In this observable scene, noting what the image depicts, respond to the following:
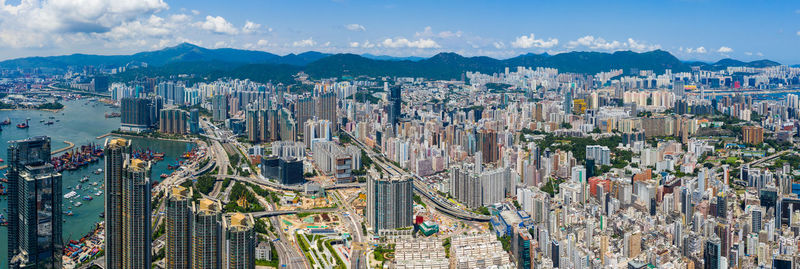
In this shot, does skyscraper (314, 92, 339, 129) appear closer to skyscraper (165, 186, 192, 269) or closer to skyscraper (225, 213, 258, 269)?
skyscraper (165, 186, 192, 269)

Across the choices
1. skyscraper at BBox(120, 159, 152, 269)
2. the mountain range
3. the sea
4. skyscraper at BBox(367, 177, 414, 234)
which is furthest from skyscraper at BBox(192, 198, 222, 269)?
the mountain range

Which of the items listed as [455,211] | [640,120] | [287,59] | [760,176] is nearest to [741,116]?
[640,120]

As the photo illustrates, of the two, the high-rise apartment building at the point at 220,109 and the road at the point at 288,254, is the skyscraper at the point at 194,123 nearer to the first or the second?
the high-rise apartment building at the point at 220,109

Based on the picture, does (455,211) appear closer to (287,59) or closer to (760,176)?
(760,176)

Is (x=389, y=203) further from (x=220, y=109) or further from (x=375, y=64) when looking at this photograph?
(x=375, y=64)

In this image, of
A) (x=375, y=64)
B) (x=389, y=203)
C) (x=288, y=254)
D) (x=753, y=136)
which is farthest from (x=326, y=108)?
(x=375, y=64)

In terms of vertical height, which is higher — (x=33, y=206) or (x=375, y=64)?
(x=375, y=64)
